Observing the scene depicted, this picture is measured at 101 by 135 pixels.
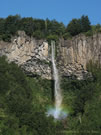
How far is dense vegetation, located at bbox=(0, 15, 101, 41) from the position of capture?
32097 millimetres

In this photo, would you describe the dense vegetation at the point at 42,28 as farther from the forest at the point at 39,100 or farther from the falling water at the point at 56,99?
the falling water at the point at 56,99

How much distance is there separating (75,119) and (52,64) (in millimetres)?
7467

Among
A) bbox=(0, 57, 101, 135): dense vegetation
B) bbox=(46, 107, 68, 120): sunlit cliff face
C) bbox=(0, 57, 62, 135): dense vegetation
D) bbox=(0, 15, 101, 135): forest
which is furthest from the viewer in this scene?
bbox=(46, 107, 68, 120): sunlit cliff face

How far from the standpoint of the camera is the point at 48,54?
30.0m

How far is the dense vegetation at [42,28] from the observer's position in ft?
105

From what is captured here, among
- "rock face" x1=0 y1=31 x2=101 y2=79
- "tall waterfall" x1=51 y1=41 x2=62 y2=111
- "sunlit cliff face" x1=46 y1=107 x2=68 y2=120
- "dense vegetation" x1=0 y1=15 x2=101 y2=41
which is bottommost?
"sunlit cliff face" x1=46 y1=107 x2=68 y2=120

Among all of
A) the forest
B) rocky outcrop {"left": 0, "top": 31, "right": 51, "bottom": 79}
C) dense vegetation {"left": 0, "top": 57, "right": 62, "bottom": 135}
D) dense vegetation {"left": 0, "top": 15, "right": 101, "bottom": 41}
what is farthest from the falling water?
dense vegetation {"left": 0, "top": 15, "right": 101, "bottom": 41}

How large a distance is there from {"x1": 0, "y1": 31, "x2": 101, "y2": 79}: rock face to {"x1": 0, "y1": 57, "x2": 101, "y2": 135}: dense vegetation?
83 centimetres

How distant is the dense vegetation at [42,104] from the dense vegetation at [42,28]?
5.44 meters

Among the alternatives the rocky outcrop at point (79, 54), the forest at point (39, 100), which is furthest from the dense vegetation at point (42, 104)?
the rocky outcrop at point (79, 54)

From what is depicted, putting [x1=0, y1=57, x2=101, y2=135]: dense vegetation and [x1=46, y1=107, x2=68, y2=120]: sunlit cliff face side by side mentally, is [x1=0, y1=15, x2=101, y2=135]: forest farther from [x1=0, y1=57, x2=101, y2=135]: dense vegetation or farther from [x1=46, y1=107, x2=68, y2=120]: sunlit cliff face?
[x1=46, y1=107, x2=68, y2=120]: sunlit cliff face

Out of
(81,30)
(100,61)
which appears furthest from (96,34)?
(81,30)

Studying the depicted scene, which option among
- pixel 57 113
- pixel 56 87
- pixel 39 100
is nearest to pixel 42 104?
pixel 39 100

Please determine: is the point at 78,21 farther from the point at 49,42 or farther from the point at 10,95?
the point at 10,95
